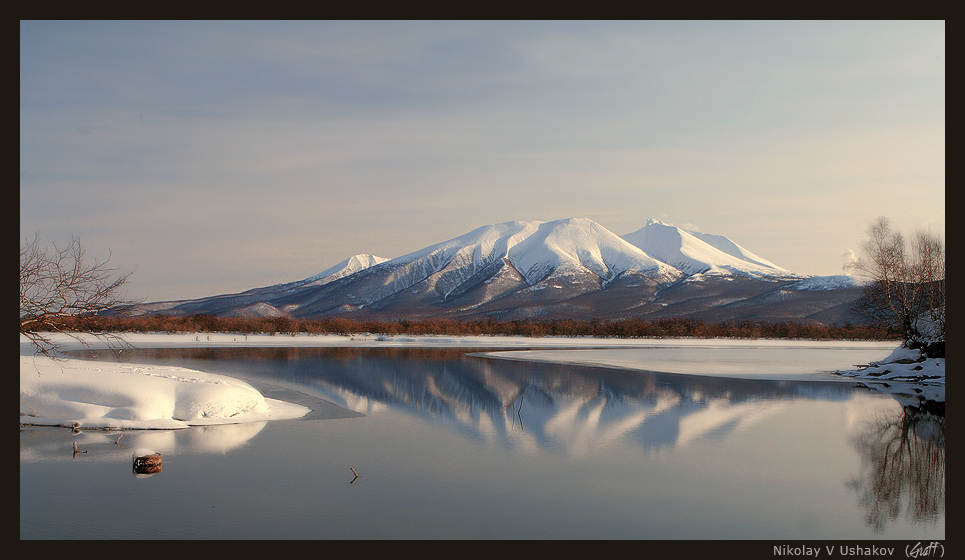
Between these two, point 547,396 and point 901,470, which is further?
point 547,396

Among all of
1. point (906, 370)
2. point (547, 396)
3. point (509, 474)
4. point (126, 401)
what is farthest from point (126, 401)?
point (906, 370)

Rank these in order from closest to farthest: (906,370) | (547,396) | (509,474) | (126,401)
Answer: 1. (509,474)
2. (126,401)
3. (547,396)
4. (906,370)

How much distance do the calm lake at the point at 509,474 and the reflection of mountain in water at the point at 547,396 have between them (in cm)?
14

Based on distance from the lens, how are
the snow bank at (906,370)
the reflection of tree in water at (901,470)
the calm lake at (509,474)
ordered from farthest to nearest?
the snow bank at (906,370) → the reflection of tree in water at (901,470) → the calm lake at (509,474)

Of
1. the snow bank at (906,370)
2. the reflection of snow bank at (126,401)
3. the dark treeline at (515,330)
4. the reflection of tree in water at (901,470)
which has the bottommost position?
the dark treeline at (515,330)

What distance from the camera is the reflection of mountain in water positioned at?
1658 cm

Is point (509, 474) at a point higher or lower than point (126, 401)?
lower

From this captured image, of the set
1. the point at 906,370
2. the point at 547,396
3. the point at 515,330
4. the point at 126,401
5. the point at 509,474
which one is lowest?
the point at 515,330

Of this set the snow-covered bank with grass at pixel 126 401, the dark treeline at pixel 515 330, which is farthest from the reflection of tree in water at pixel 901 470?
the dark treeline at pixel 515 330

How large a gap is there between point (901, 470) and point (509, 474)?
7.11 meters

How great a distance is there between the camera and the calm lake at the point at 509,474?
9.41 meters

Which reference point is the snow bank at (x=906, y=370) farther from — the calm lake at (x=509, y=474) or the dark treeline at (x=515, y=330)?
the dark treeline at (x=515, y=330)

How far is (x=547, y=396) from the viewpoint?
2331 centimetres

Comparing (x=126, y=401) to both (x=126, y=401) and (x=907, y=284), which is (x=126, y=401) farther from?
(x=907, y=284)
